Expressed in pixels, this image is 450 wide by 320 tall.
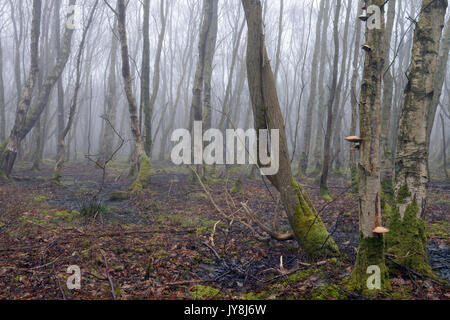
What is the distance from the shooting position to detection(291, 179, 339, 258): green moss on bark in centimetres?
442

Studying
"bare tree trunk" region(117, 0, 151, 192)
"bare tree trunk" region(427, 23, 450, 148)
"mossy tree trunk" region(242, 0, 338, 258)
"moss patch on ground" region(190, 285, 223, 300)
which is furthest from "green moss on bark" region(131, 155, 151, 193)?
"bare tree trunk" region(427, 23, 450, 148)

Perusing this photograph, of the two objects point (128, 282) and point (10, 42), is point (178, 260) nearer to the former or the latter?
point (128, 282)

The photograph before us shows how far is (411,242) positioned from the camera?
3.76m

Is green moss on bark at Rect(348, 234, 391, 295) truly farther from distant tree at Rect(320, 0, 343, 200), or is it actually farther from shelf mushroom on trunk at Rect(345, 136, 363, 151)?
distant tree at Rect(320, 0, 343, 200)

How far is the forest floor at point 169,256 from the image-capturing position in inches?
139

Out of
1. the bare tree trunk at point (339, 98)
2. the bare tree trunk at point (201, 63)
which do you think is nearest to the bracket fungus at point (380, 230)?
the bare tree trunk at point (339, 98)

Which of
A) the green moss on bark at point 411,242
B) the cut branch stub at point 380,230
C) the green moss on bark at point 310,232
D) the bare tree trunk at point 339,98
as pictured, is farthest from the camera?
the bare tree trunk at point 339,98

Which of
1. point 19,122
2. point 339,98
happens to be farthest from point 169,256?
point 339,98

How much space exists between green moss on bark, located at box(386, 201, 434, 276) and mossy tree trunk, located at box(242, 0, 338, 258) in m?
0.93

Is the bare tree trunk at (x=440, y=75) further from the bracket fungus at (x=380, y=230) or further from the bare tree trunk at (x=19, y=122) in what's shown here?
the bare tree trunk at (x=19, y=122)

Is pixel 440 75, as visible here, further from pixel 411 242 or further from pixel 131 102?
pixel 131 102

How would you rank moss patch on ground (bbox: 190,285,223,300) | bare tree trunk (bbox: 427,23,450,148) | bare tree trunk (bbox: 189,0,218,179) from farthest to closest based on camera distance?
bare tree trunk (bbox: 189,0,218,179) → bare tree trunk (bbox: 427,23,450,148) → moss patch on ground (bbox: 190,285,223,300)

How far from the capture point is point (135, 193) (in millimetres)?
9500
